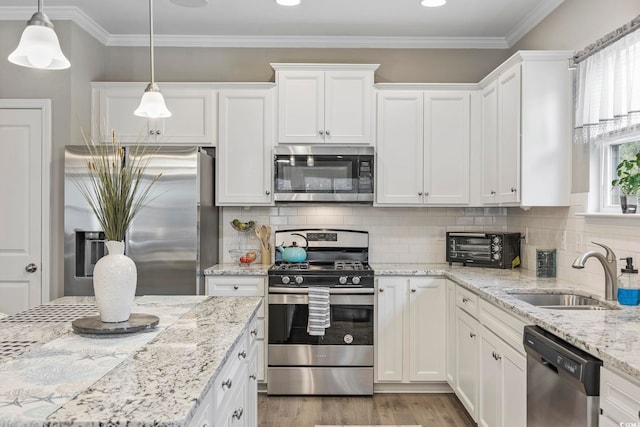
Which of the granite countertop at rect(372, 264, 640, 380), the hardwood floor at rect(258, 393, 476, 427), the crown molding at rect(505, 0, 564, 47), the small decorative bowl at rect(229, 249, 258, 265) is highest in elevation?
the crown molding at rect(505, 0, 564, 47)

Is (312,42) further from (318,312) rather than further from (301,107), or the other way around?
(318,312)

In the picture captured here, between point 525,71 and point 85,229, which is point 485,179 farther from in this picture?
point 85,229

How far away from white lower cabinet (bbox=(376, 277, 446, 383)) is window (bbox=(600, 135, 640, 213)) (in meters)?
1.30

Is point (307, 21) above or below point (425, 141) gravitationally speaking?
above

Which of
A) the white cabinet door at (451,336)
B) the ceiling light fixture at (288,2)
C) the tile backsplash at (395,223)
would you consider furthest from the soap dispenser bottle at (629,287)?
the ceiling light fixture at (288,2)

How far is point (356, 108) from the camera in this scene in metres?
4.03

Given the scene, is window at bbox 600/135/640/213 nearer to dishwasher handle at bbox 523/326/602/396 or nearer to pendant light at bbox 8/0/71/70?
dishwasher handle at bbox 523/326/602/396

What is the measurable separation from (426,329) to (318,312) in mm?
844

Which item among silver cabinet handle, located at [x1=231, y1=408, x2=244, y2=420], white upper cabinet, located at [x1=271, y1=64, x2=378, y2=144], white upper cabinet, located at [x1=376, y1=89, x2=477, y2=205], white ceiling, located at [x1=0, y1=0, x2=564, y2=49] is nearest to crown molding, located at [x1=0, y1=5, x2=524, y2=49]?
white ceiling, located at [x1=0, y1=0, x2=564, y2=49]

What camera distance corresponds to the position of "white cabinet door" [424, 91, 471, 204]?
407 centimetres

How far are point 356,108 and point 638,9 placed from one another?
1.98 meters

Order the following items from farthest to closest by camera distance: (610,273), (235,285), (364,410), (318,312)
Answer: (235,285), (318,312), (364,410), (610,273)

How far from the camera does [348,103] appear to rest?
4023 millimetres

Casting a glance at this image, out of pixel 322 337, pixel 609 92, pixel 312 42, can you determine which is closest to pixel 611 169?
pixel 609 92
